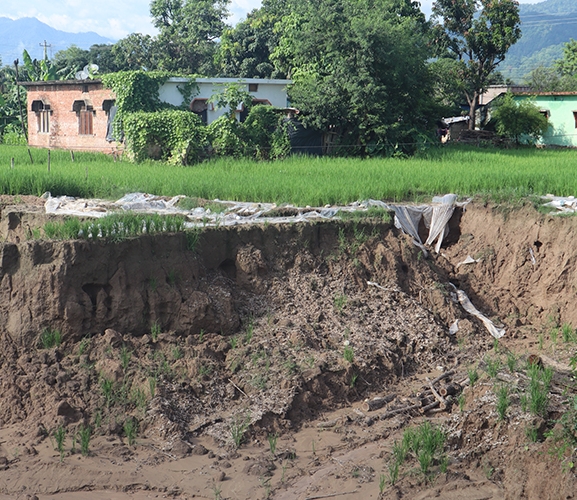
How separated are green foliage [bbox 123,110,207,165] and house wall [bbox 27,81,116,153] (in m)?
2.55

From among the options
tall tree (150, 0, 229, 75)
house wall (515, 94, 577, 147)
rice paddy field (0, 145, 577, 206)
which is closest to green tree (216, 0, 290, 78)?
tall tree (150, 0, 229, 75)

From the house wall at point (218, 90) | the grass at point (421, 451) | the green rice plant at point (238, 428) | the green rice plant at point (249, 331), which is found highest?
the house wall at point (218, 90)

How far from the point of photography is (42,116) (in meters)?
23.8

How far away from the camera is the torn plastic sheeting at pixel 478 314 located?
908 centimetres

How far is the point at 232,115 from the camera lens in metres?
19.2

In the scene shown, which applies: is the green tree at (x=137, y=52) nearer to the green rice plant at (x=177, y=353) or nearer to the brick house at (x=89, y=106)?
the brick house at (x=89, y=106)

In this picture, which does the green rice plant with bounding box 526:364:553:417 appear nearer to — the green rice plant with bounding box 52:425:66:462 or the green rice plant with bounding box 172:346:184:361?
the green rice plant with bounding box 172:346:184:361

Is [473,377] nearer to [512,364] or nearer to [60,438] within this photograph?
[512,364]

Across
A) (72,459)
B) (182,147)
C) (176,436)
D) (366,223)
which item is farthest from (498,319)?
(182,147)

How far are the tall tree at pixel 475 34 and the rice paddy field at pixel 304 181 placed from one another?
1259cm

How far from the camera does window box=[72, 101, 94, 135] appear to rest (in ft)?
71.2

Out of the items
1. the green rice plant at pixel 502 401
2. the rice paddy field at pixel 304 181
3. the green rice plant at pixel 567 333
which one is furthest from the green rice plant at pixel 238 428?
the rice paddy field at pixel 304 181

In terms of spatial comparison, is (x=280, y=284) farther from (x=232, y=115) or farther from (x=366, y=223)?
(x=232, y=115)

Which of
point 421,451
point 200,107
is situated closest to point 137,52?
point 200,107
